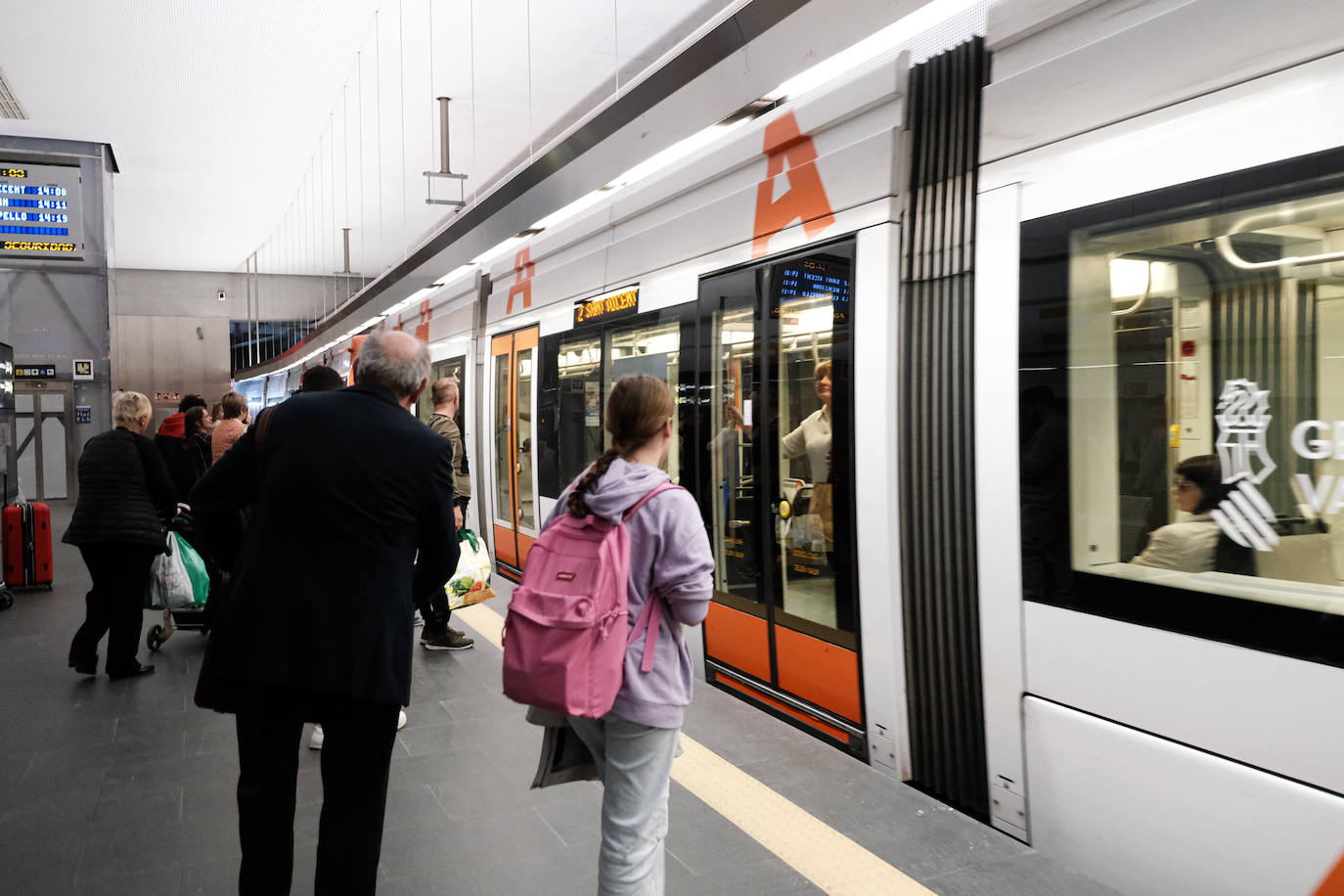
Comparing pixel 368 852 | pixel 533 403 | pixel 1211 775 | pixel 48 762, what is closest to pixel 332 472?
pixel 368 852

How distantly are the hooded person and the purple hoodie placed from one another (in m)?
4.75

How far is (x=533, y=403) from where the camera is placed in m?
7.12

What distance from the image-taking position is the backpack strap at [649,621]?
206cm

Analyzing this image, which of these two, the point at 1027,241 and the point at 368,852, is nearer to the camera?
the point at 368,852

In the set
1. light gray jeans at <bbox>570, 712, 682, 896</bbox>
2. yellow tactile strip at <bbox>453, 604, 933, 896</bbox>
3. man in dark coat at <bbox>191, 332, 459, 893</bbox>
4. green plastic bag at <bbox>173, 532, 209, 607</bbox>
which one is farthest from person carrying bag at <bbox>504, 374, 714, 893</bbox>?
green plastic bag at <bbox>173, 532, 209, 607</bbox>

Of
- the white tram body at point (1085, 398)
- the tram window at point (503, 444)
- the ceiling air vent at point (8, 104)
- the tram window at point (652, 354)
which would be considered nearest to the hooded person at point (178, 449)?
the tram window at point (503, 444)

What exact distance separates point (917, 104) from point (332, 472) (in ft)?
7.49

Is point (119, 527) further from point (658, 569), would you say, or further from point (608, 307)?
point (658, 569)

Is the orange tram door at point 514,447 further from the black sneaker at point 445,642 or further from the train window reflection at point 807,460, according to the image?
the train window reflection at point 807,460

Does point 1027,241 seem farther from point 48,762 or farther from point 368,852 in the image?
point 48,762

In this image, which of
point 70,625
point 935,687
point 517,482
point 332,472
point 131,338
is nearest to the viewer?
point 332,472

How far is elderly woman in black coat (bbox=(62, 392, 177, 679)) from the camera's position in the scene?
4.68 meters

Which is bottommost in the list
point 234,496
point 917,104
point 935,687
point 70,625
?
point 70,625

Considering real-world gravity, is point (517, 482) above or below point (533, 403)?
below
